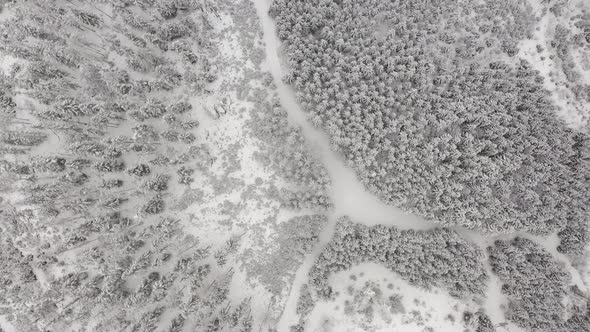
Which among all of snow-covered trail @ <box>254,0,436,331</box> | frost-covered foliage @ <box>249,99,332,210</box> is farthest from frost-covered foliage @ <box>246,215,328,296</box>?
frost-covered foliage @ <box>249,99,332,210</box>

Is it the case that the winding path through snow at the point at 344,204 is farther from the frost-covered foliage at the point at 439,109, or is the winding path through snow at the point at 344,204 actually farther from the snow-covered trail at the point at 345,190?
the frost-covered foliage at the point at 439,109

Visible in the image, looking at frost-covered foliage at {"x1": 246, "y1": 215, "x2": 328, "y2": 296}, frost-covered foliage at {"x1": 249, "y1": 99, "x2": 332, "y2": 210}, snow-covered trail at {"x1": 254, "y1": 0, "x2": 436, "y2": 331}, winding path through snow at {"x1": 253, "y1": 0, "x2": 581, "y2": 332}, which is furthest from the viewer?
winding path through snow at {"x1": 253, "y1": 0, "x2": 581, "y2": 332}

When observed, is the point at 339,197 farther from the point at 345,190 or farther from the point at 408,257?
the point at 408,257

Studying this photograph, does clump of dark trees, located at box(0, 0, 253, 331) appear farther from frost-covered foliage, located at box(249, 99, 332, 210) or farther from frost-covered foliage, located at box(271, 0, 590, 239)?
frost-covered foliage, located at box(271, 0, 590, 239)

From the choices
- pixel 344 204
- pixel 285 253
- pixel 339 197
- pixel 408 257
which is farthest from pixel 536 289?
pixel 285 253

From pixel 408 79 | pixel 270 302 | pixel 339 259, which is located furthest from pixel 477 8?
pixel 270 302

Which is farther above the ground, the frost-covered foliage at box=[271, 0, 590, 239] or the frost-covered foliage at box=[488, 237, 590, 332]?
the frost-covered foliage at box=[271, 0, 590, 239]

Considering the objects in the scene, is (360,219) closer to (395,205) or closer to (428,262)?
(395,205)
